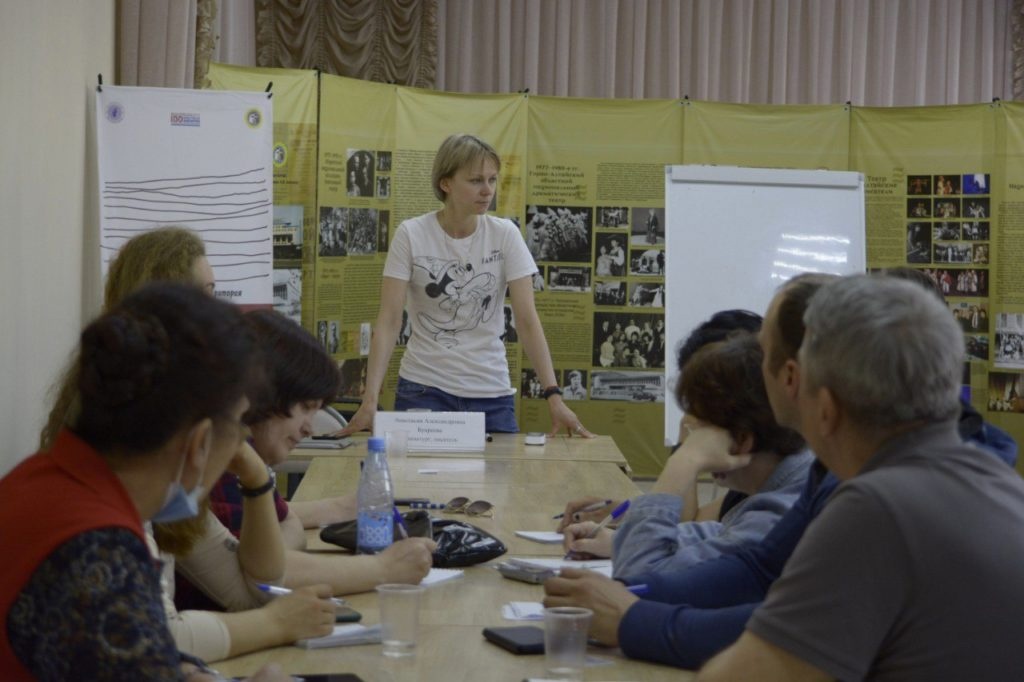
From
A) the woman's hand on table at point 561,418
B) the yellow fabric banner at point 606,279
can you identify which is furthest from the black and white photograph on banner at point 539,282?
the woman's hand on table at point 561,418

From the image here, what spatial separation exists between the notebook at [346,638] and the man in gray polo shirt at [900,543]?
0.63 m

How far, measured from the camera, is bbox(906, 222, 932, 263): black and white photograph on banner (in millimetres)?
7555

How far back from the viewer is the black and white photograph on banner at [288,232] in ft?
21.7

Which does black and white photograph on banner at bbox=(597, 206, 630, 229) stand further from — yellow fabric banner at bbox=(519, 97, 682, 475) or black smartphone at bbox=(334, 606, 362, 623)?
black smartphone at bbox=(334, 606, 362, 623)

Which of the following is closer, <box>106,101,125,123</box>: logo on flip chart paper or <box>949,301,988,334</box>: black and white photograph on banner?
<box>106,101,125,123</box>: logo on flip chart paper

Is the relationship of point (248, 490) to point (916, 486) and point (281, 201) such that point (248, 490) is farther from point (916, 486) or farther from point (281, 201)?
point (281, 201)

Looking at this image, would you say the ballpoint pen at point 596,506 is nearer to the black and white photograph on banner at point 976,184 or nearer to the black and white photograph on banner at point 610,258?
the black and white photograph on banner at point 610,258

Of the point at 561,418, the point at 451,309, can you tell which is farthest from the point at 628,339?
the point at 451,309

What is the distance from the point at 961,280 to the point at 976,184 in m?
0.58

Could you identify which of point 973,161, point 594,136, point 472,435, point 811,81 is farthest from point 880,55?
point 472,435

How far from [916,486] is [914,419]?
11 cm

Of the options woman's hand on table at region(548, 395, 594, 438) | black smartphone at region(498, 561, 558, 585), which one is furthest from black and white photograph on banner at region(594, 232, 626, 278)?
black smartphone at region(498, 561, 558, 585)

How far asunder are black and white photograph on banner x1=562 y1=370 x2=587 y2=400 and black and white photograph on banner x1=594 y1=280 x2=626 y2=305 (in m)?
0.45

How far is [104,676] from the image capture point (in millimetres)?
1202
